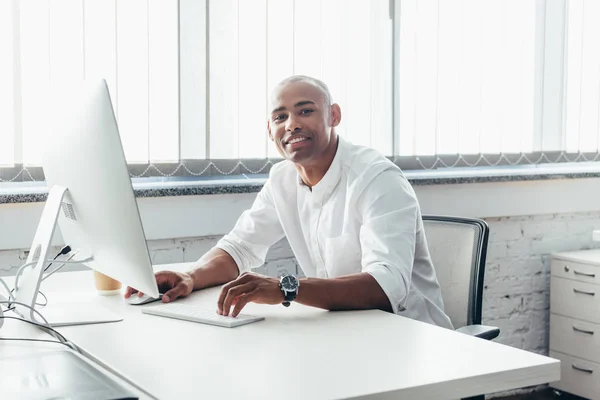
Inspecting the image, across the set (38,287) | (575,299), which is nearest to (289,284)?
(38,287)

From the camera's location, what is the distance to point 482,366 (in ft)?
4.40

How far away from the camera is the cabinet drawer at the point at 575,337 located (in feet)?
11.5

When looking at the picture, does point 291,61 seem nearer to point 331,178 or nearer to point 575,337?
point 331,178

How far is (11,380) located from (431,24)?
8.78 ft

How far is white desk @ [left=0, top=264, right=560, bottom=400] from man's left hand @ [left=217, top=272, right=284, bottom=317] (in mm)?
42

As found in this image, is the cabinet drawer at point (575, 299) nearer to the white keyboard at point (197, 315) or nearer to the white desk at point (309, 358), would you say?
the white desk at point (309, 358)

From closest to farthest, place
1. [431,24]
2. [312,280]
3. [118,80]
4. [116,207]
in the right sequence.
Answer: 1. [116,207]
2. [312,280]
3. [118,80]
4. [431,24]

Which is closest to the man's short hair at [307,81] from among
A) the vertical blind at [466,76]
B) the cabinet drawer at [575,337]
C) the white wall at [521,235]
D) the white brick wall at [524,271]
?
the white wall at [521,235]

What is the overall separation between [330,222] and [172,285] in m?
0.55

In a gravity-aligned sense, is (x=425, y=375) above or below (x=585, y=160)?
below

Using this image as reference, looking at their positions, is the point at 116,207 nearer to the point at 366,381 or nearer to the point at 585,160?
the point at 366,381

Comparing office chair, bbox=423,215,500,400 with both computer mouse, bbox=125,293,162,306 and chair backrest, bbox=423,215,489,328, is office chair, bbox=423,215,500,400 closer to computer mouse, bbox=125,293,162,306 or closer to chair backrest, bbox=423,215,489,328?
chair backrest, bbox=423,215,489,328

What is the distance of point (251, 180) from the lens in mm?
3135

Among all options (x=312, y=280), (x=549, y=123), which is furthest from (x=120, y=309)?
(x=549, y=123)
